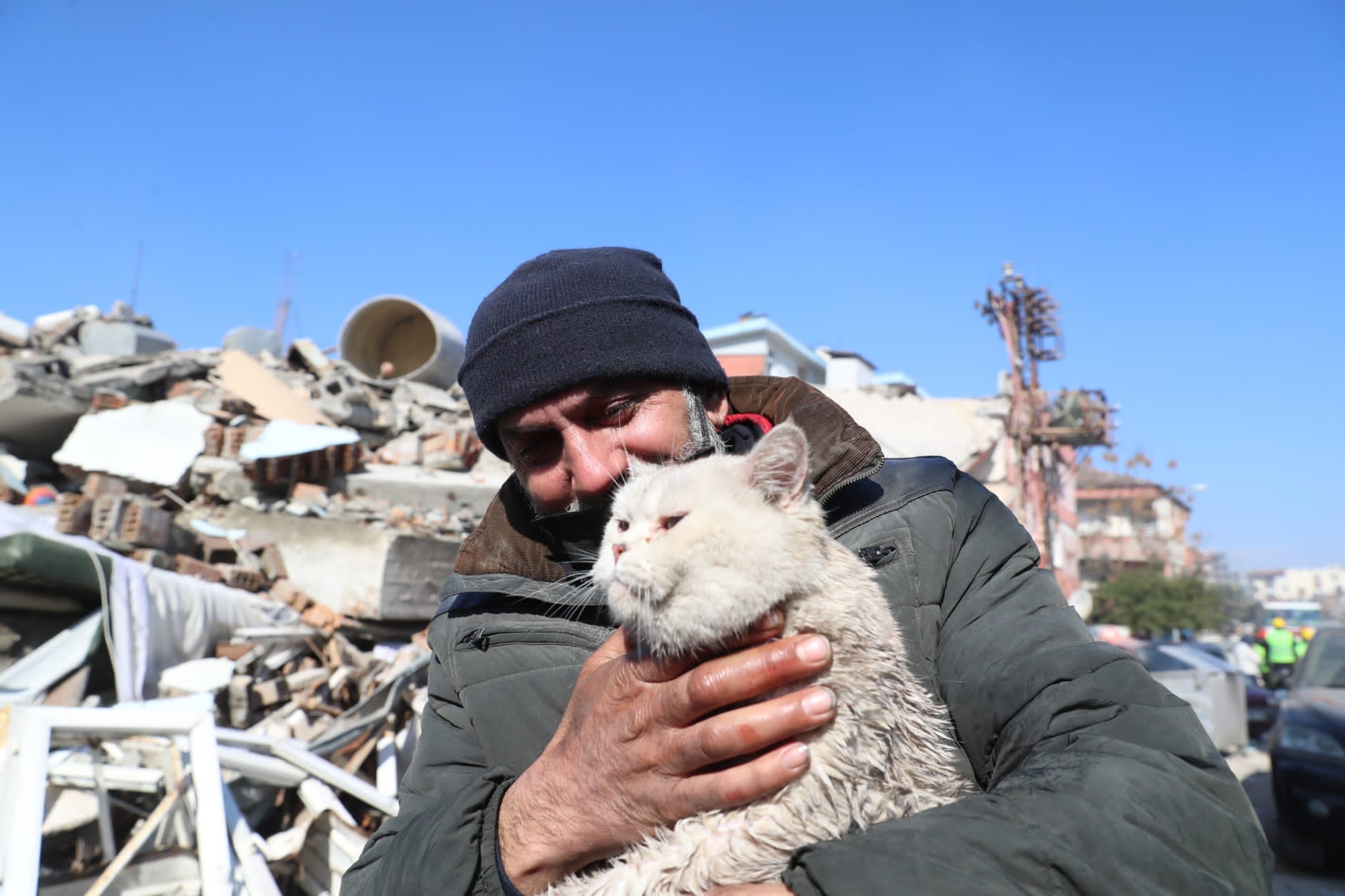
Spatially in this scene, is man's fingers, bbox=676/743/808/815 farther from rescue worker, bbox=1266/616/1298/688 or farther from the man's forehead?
rescue worker, bbox=1266/616/1298/688

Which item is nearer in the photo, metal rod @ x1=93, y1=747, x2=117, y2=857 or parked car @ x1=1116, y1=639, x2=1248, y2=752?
metal rod @ x1=93, y1=747, x2=117, y2=857

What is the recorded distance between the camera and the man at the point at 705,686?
48.2 inches

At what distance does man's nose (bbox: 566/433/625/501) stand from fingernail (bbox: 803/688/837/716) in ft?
2.70

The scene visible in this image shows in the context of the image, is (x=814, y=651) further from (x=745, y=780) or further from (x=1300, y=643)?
(x=1300, y=643)

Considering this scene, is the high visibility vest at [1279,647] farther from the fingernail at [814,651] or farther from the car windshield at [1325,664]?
the fingernail at [814,651]

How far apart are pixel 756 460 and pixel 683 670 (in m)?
0.50

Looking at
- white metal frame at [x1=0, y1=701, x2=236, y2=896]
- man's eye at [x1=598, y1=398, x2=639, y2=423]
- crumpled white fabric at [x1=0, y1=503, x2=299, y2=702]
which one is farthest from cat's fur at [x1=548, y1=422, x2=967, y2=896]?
crumpled white fabric at [x1=0, y1=503, x2=299, y2=702]

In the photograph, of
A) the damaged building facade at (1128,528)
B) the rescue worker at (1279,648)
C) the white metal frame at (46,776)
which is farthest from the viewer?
the damaged building facade at (1128,528)

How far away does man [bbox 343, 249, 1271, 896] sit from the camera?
1224mm

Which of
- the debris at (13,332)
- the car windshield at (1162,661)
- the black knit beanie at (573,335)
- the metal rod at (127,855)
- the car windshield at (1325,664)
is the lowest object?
the car windshield at (1162,661)

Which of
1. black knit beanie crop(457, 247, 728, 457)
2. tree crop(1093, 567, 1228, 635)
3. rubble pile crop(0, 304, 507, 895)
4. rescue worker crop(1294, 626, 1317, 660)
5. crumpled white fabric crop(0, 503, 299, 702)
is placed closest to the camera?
black knit beanie crop(457, 247, 728, 457)

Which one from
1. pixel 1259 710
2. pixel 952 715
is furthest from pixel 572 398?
pixel 1259 710

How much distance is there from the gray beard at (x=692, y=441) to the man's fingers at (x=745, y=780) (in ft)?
2.70

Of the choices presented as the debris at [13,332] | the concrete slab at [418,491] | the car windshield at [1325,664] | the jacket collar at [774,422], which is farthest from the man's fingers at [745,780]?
the debris at [13,332]
